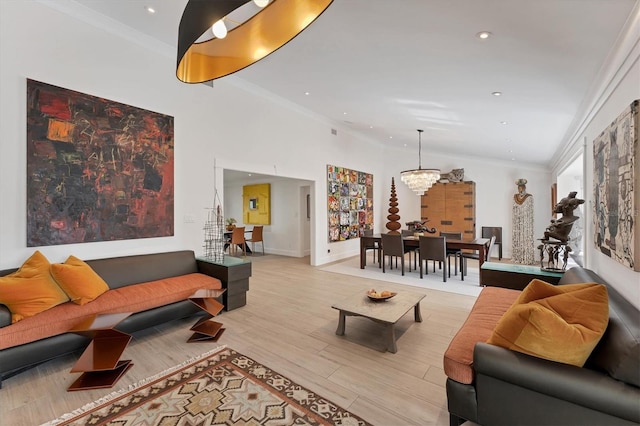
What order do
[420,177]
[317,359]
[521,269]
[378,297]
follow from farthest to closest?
[420,177], [521,269], [378,297], [317,359]

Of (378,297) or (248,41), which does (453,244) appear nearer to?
(378,297)

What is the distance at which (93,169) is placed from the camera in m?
3.23

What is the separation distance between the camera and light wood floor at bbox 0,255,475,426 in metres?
1.96

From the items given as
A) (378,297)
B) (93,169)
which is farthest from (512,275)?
(93,169)

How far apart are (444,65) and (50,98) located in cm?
428

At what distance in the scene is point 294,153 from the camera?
5992 millimetres

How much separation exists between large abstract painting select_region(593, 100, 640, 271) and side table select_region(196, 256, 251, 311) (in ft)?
12.5

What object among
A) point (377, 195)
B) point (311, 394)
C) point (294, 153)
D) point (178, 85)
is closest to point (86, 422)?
point (311, 394)

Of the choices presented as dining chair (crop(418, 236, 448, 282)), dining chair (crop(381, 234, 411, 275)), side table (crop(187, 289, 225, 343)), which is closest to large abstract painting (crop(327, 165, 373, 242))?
dining chair (crop(381, 234, 411, 275))

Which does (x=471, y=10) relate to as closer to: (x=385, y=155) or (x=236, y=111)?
(x=236, y=111)

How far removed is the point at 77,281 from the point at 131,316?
596 mm

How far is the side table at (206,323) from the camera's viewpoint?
2951mm

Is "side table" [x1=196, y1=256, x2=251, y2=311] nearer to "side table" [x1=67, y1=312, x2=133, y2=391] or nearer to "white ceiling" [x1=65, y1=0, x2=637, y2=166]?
"side table" [x1=67, y1=312, x2=133, y2=391]

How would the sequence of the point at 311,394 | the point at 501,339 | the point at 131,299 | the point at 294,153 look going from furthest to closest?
the point at 294,153 < the point at 131,299 < the point at 311,394 < the point at 501,339
